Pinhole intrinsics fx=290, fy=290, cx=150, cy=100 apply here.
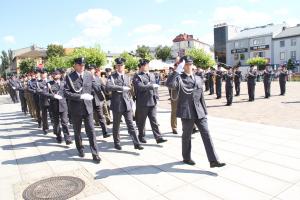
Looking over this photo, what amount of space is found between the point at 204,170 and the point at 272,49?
62.1 meters

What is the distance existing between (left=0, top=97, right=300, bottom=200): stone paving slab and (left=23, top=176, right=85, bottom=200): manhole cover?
13cm

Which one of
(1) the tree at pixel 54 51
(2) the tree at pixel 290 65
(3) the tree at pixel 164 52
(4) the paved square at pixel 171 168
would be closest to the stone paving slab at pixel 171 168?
(4) the paved square at pixel 171 168

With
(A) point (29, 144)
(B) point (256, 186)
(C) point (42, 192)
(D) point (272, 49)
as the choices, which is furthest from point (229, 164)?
(D) point (272, 49)

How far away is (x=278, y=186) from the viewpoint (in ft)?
13.5

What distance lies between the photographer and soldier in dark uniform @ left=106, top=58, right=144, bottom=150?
6297 mm

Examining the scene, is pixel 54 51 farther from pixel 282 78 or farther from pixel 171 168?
pixel 171 168

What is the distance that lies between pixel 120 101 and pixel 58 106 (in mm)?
1860

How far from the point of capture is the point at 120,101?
250 inches

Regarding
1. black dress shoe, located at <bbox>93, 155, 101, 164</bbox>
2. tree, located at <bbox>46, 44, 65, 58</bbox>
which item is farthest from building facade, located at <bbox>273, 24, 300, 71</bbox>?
black dress shoe, located at <bbox>93, 155, 101, 164</bbox>

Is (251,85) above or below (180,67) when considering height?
below

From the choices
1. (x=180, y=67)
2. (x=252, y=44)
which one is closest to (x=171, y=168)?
(x=180, y=67)

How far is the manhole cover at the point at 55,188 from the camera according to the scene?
171 inches

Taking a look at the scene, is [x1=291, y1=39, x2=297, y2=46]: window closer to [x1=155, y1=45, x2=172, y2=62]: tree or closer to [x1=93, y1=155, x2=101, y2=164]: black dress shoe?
[x1=155, y1=45, x2=172, y2=62]: tree

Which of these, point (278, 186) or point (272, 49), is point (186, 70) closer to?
point (278, 186)
